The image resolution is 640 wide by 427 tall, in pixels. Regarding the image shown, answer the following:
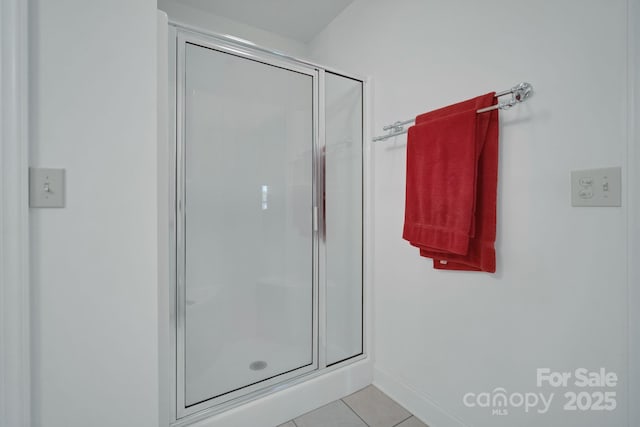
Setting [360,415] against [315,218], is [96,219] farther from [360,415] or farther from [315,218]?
[360,415]

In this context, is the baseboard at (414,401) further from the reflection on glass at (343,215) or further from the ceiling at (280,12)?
the ceiling at (280,12)

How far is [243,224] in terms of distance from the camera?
1382 mm

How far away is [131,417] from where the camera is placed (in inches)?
39.2

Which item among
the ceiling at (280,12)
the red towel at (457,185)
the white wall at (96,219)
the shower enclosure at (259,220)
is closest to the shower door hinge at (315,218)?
the shower enclosure at (259,220)

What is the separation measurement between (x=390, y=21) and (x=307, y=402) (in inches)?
83.5

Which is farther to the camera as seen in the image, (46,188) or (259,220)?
(259,220)

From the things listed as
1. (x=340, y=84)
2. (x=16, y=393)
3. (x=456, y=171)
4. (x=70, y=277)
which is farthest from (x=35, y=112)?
(x=456, y=171)

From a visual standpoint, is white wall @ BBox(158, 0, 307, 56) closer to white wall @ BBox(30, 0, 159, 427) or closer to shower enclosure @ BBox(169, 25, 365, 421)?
shower enclosure @ BBox(169, 25, 365, 421)

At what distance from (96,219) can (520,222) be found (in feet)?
4.94

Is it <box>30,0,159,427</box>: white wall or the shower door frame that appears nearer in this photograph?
<box>30,0,159,427</box>: white wall

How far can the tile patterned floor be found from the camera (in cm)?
137

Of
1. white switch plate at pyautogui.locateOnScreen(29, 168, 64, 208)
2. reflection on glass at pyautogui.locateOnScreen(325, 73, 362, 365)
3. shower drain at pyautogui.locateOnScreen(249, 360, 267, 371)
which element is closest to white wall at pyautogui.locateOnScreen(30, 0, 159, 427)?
white switch plate at pyautogui.locateOnScreen(29, 168, 64, 208)

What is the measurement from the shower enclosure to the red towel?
1.70 ft

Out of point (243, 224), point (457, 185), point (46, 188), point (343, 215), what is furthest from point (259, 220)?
point (457, 185)
